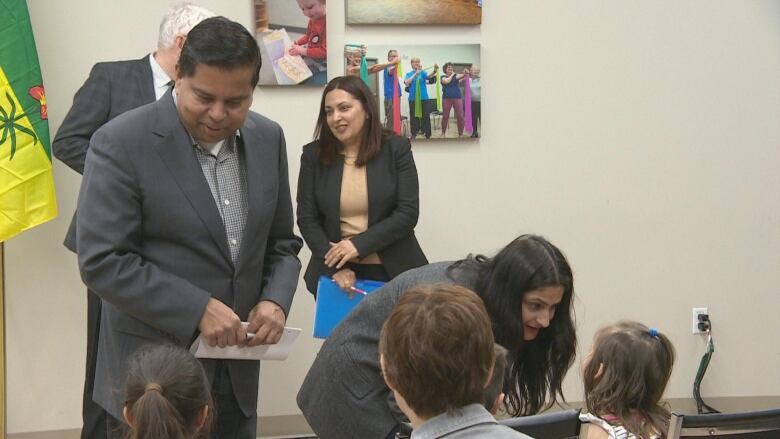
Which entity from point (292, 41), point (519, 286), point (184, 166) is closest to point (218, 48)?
point (184, 166)

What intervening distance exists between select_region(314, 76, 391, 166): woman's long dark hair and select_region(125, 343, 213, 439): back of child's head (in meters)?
1.81

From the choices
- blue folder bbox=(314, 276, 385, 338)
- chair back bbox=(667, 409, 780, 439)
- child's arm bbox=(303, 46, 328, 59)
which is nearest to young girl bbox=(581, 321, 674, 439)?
chair back bbox=(667, 409, 780, 439)

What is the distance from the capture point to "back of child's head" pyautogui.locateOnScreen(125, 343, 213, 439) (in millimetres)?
1805

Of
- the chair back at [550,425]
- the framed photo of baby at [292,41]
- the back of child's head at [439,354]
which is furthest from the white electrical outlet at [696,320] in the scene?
the back of child's head at [439,354]

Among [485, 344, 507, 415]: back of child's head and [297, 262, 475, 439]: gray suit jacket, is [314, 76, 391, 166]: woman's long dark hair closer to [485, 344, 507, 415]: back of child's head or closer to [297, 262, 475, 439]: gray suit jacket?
[297, 262, 475, 439]: gray suit jacket

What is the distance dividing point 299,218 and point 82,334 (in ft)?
3.64

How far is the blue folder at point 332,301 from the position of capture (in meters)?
3.59

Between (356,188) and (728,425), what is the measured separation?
1.97m

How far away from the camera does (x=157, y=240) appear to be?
216 cm

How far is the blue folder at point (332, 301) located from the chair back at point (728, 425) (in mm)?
1795

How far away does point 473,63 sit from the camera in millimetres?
4234

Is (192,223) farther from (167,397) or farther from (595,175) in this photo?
(595,175)

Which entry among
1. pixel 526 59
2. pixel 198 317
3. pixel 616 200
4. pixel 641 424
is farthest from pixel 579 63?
pixel 198 317

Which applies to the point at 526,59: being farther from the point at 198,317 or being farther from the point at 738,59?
the point at 198,317
